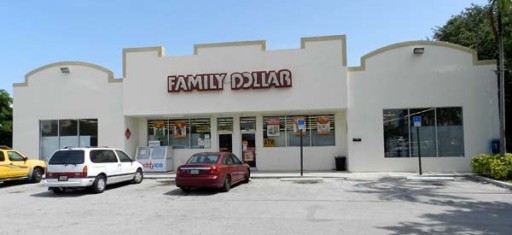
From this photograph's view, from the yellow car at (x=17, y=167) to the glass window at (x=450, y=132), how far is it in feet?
61.7

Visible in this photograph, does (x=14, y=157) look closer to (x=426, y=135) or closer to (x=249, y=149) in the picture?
(x=249, y=149)

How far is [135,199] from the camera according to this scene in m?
14.0

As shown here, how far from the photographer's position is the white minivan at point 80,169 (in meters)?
15.3

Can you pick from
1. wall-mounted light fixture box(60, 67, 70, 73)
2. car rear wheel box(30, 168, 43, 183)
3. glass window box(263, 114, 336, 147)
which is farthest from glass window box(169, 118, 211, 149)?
car rear wheel box(30, 168, 43, 183)

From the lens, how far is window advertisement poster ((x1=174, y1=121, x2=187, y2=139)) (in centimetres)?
2452

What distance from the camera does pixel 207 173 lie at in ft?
48.7

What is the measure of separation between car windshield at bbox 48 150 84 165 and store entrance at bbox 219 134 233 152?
370 inches

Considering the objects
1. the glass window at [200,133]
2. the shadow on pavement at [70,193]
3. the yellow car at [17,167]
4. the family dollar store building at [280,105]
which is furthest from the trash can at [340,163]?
the yellow car at [17,167]

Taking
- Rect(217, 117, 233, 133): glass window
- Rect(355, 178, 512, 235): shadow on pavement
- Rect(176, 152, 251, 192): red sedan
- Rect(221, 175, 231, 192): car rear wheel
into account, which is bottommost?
Rect(355, 178, 512, 235): shadow on pavement

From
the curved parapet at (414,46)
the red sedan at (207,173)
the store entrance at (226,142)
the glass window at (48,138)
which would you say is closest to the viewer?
the red sedan at (207,173)

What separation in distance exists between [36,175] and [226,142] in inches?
366

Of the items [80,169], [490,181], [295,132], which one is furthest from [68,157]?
[490,181]

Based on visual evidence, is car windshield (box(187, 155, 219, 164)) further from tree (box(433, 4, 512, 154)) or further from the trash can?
tree (box(433, 4, 512, 154))

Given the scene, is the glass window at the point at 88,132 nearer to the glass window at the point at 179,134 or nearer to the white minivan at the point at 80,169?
the glass window at the point at 179,134
